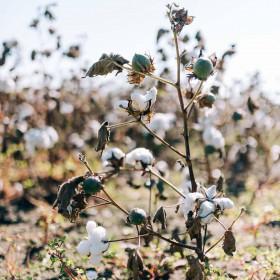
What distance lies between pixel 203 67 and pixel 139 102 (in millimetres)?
285

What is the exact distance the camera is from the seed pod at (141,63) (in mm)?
1493

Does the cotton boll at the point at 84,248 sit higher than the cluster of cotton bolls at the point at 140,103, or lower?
lower

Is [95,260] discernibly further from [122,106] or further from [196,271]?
[122,106]

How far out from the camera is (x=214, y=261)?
2.28 meters

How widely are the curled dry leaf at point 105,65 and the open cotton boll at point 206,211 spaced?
615 millimetres

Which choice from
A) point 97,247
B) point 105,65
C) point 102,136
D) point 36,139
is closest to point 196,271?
point 97,247

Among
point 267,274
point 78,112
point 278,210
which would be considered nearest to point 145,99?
point 267,274

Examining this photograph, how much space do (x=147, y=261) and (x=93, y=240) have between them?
84cm

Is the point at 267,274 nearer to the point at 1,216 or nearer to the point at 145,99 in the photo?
the point at 145,99

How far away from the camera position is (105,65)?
147 centimetres

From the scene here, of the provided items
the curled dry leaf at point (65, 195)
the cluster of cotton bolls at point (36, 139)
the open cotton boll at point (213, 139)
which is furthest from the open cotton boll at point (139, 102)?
the cluster of cotton bolls at point (36, 139)

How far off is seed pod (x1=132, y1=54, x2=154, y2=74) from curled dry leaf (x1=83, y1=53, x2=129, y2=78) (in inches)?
1.4

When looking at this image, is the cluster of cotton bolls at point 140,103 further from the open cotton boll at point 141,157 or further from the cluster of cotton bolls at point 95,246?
the cluster of cotton bolls at point 95,246

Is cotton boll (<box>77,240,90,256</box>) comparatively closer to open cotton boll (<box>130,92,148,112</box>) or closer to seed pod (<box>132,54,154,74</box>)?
open cotton boll (<box>130,92,148,112</box>)
